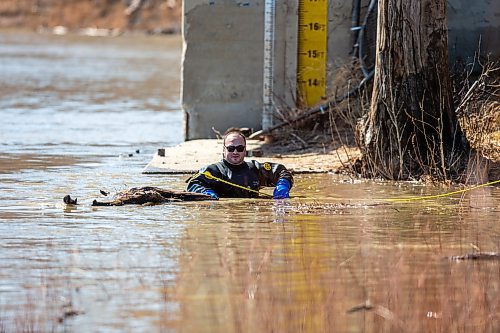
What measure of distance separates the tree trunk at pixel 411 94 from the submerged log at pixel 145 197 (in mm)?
2684

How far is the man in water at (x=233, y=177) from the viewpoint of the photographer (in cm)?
1148

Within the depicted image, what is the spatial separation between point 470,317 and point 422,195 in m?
5.11

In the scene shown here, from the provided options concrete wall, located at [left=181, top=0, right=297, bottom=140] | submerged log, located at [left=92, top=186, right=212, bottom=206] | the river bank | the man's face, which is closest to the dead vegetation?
concrete wall, located at [left=181, top=0, right=297, bottom=140]

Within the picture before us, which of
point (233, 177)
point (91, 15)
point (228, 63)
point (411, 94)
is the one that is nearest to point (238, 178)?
point (233, 177)

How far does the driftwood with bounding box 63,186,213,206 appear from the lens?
1074cm

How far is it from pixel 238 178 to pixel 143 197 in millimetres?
1126

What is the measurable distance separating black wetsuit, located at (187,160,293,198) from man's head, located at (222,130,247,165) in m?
0.08

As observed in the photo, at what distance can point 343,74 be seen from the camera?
16125 millimetres

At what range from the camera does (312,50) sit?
56.9ft

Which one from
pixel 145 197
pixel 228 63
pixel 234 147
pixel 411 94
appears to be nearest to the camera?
pixel 145 197

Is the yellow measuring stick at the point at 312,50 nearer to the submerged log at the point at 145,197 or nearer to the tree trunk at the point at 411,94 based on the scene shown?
the tree trunk at the point at 411,94

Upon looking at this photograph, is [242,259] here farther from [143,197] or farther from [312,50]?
[312,50]

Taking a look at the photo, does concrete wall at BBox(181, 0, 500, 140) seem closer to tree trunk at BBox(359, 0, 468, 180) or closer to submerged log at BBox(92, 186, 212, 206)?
tree trunk at BBox(359, 0, 468, 180)

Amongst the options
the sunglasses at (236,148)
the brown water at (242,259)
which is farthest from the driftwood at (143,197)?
the sunglasses at (236,148)
